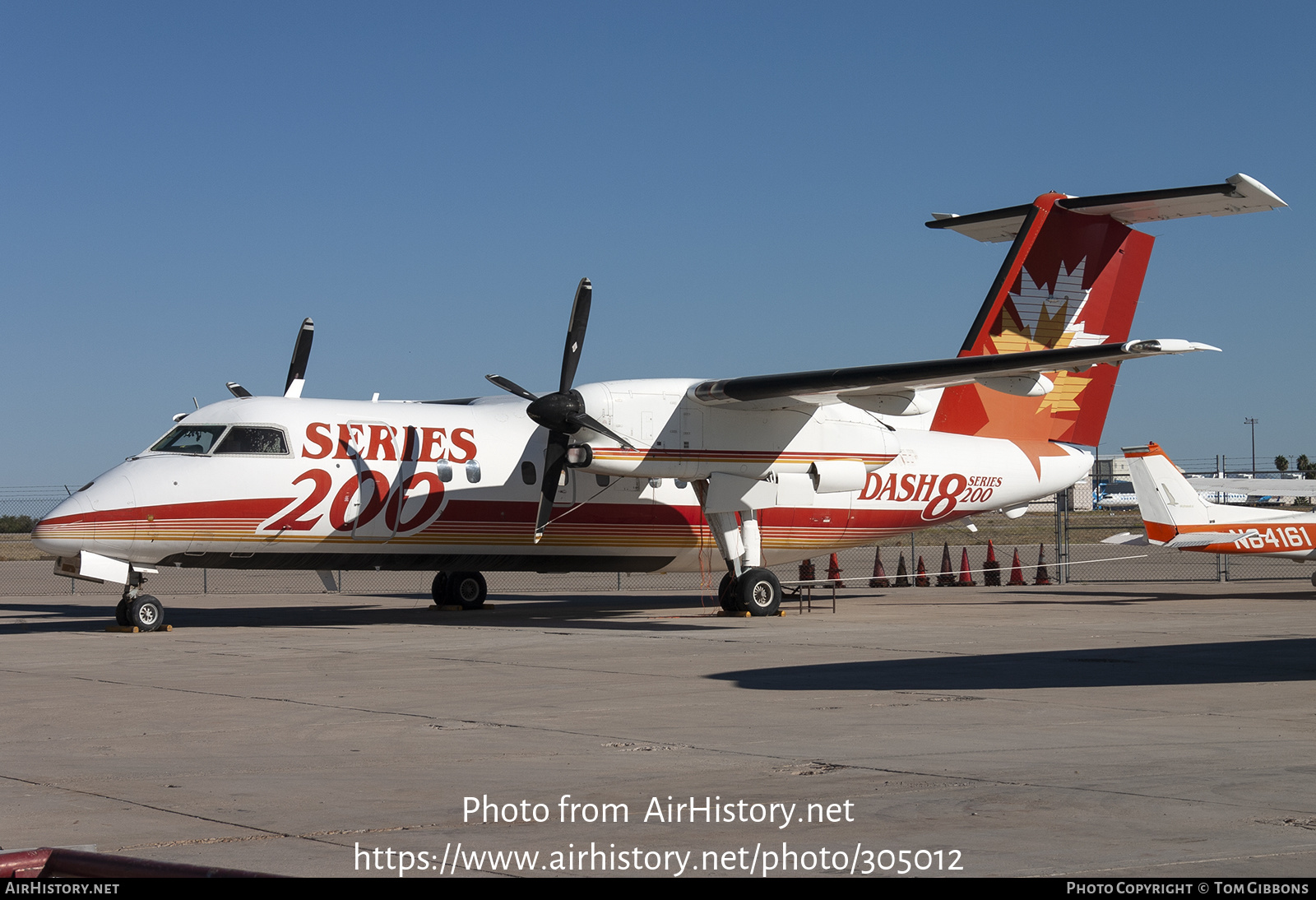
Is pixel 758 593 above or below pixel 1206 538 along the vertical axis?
below

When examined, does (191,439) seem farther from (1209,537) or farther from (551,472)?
(1209,537)

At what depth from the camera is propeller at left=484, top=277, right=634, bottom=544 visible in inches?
735

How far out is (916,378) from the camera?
18484mm

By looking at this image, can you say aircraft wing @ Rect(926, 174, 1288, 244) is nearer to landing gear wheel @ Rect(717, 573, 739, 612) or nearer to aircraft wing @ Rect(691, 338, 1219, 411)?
aircraft wing @ Rect(691, 338, 1219, 411)

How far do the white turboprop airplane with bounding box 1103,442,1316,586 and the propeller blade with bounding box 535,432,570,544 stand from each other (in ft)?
36.2

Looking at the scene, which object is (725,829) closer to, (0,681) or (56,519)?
(0,681)

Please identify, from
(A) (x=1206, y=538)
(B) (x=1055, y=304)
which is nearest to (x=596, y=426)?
(B) (x=1055, y=304)

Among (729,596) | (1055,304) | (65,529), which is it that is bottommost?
(729,596)

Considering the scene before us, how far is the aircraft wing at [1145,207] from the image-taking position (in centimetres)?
2067

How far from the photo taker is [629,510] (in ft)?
70.9

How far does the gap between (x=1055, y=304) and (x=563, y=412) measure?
10.4 m

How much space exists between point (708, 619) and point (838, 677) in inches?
322

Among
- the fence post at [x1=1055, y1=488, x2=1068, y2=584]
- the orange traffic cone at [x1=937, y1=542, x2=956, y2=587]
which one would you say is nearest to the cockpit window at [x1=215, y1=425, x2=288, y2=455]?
the orange traffic cone at [x1=937, y1=542, x2=956, y2=587]
